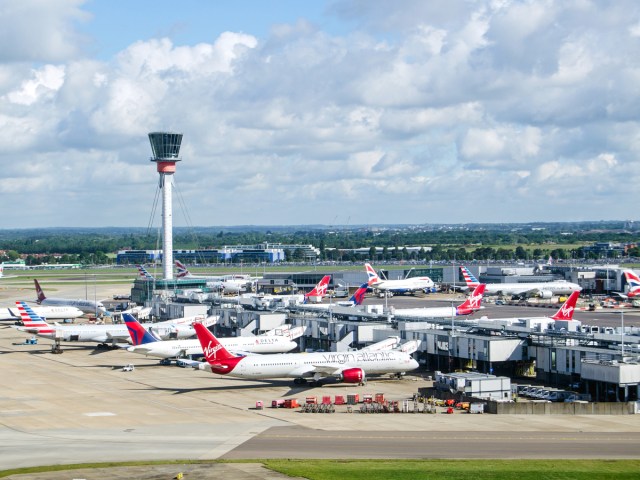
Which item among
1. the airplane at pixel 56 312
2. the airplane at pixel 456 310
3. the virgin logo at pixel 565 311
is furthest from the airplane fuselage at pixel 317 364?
the airplane at pixel 56 312

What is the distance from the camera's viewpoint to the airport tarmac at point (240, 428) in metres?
68.8

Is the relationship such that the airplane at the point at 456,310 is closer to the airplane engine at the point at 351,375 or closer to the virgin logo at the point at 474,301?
the virgin logo at the point at 474,301

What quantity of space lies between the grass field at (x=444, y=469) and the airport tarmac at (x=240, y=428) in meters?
2.15

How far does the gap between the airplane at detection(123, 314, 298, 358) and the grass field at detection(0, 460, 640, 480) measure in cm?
5403

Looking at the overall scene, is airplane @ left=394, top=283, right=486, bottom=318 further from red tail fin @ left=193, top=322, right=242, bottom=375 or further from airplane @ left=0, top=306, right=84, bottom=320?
airplane @ left=0, top=306, right=84, bottom=320

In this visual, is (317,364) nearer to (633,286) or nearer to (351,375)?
(351,375)

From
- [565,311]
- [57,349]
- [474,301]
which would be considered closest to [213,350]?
[57,349]

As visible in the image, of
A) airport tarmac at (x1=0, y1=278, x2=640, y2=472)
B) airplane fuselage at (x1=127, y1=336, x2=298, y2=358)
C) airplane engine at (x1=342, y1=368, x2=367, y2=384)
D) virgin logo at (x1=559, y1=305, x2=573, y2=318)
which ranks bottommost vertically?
airport tarmac at (x1=0, y1=278, x2=640, y2=472)

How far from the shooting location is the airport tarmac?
2707 inches

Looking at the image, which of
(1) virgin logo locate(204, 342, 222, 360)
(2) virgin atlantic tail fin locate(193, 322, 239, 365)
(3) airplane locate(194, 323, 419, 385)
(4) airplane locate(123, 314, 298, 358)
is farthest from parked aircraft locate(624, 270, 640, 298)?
(1) virgin logo locate(204, 342, 222, 360)

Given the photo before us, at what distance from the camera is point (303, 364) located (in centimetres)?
10188

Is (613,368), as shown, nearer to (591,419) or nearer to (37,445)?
(591,419)

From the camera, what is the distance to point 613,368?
8800cm

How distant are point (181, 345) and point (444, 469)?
6512cm
